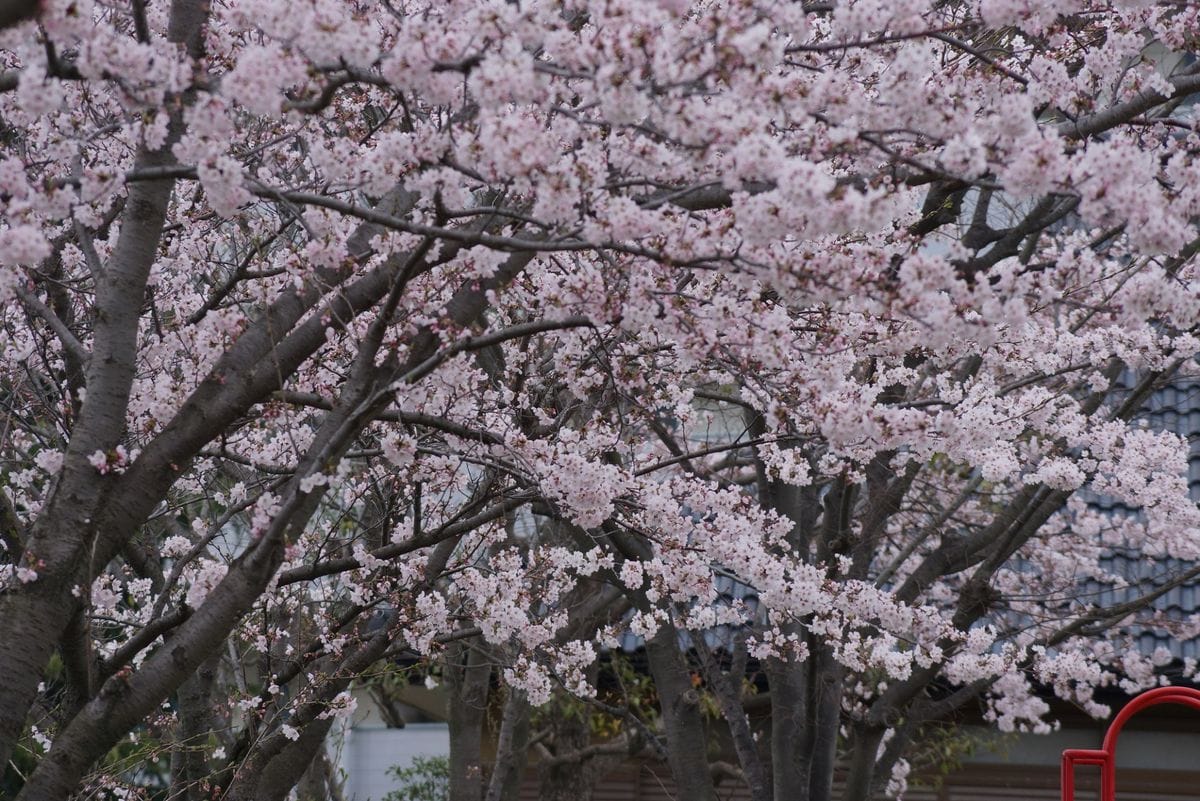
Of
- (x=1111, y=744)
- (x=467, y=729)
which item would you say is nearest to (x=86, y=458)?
(x=1111, y=744)

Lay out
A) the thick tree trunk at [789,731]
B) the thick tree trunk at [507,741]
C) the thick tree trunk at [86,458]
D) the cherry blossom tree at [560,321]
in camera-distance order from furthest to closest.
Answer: the thick tree trunk at [507,741] < the thick tree trunk at [789,731] < the thick tree trunk at [86,458] < the cherry blossom tree at [560,321]

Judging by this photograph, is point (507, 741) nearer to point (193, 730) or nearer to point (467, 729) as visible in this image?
point (467, 729)

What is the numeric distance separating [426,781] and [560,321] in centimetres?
828

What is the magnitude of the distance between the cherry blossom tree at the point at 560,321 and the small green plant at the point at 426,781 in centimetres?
261

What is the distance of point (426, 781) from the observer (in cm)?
1091

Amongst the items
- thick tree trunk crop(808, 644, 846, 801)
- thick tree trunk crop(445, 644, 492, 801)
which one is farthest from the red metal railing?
thick tree trunk crop(445, 644, 492, 801)

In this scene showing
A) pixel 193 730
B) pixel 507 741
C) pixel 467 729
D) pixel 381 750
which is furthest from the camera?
pixel 381 750

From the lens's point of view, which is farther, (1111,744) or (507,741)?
(507,741)

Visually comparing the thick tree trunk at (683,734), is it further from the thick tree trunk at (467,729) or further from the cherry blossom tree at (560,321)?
the thick tree trunk at (467,729)

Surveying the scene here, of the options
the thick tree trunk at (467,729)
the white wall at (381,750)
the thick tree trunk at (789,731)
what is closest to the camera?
the thick tree trunk at (789,731)

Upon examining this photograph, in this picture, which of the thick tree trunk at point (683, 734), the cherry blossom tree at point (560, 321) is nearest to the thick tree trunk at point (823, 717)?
the cherry blossom tree at point (560, 321)

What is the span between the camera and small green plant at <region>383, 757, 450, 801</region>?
34.5 ft

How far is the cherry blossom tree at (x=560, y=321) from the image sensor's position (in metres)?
3.11

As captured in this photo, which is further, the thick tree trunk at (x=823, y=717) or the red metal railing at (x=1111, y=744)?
the thick tree trunk at (x=823, y=717)
